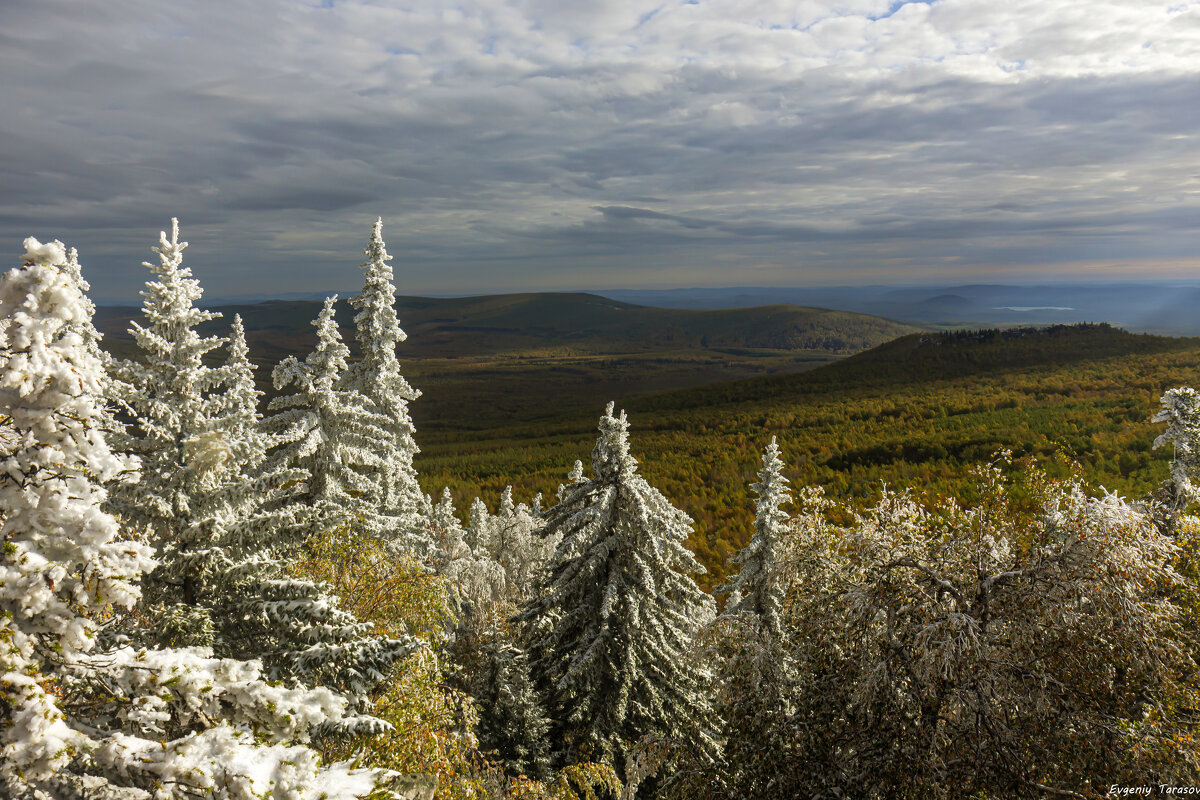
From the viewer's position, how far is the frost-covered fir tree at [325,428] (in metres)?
13.5

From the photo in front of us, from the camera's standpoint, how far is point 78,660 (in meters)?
4.13

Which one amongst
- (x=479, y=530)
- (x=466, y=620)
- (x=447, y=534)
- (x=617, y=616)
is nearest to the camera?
(x=617, y=616)

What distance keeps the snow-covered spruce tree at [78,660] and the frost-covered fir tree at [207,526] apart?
12.6 feet

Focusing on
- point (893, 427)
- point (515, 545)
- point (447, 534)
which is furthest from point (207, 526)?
point (893, 427)

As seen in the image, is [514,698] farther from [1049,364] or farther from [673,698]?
[1049,364]

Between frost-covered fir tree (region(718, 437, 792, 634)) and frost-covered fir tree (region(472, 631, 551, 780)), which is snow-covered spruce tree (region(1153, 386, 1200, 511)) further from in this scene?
frost-covered fir tree (region(472, 631, 551, 780))

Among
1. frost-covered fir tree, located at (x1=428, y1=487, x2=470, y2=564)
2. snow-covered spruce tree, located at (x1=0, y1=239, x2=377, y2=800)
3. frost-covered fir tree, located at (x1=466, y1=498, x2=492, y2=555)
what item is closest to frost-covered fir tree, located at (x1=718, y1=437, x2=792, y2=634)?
snow-covered spruce tree, located at (x1=0, y1=239, x2=377, y2=800)

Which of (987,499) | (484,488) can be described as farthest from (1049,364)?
(987,499)

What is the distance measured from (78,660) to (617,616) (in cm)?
1080

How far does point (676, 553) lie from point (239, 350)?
10.7m

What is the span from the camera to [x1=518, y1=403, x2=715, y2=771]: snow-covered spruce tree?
1300cm

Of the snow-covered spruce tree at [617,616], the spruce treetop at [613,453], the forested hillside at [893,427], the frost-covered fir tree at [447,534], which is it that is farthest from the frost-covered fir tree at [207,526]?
the forested hillside at [893,427]

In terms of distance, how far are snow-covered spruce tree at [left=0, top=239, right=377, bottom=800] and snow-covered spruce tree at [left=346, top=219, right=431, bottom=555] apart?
12026mm

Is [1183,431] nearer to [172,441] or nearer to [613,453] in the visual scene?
[613,453]
